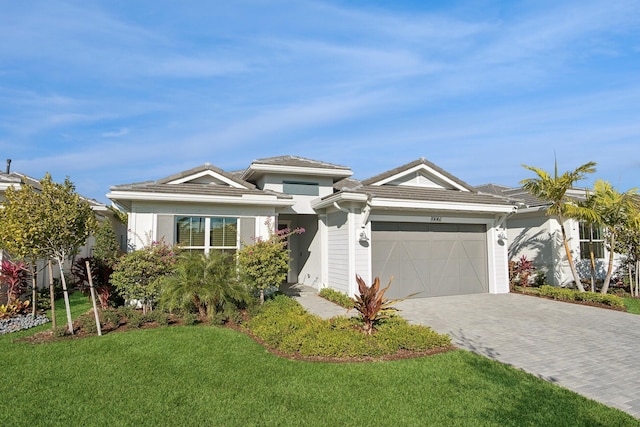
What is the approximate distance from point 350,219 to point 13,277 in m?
9.60

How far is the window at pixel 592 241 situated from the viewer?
49.8 feet

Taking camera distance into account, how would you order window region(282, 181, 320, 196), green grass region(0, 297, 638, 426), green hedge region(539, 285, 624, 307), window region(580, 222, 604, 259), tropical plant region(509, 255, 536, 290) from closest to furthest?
green grass region(0, 297, 638, 426) → green hedge region(539, 285, 624, 307) → window region(282, 181, 320, 196) → tropical plant region(509, 255, 536, 290) → window region(580, 222, 604, 259)

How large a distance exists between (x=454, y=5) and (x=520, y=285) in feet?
35.6

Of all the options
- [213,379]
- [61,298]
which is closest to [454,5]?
[213,379]

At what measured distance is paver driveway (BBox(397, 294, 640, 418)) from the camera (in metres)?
5.47

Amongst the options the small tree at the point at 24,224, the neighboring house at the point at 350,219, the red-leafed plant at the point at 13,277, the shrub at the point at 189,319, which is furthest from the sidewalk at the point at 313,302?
the red-leafed plant at the point at 13,277

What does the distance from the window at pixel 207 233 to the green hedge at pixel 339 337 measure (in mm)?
3652

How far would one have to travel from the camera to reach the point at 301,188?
14.8m

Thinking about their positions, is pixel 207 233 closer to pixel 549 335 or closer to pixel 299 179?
pixel 299 179

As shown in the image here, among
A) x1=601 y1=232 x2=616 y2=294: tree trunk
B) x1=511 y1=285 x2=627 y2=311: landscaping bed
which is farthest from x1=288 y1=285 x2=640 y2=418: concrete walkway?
x1=601 y1=232 x2=616 y2=294: tree trunk

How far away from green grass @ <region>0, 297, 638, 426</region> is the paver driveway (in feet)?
2.04

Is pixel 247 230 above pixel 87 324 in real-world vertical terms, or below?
above

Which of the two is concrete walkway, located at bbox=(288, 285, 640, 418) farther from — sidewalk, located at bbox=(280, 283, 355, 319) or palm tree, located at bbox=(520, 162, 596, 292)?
palm tree, located at bbox=(520, 162, 596, 292)

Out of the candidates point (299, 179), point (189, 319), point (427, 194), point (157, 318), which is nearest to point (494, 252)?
point (427, 194)
